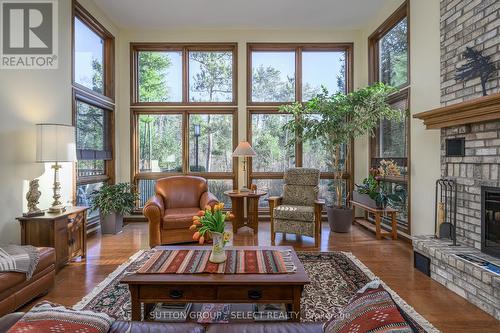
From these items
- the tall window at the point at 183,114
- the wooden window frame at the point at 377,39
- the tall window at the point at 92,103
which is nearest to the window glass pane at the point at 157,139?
the tall window at the point at 183,114

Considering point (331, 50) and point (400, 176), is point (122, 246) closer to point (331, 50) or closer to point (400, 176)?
point (400, 176)

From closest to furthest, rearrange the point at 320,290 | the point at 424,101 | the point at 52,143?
the point at 320,290, the point at 52,143, the point at 424,101

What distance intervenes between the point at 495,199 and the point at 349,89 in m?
3.45

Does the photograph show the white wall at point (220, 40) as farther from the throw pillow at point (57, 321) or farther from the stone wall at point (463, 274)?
the throw pillow at point (57, 321)

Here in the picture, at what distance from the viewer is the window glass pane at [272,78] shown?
5.50 meters

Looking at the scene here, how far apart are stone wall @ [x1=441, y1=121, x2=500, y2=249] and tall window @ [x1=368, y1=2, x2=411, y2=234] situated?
3.37 feet

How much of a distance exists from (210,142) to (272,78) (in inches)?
69.4

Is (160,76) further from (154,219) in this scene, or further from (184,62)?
(154,219)

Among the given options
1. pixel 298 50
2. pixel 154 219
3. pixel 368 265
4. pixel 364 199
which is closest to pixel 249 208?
Answer: pixel 154 219

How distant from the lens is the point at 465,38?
9.53ft

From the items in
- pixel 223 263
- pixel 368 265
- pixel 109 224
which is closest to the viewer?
pixel 223 263

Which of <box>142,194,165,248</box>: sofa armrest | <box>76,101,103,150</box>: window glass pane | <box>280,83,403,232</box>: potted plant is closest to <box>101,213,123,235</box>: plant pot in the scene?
<box>76,101,103,150</box>: window glass pane

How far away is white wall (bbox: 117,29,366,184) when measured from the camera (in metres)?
5.38

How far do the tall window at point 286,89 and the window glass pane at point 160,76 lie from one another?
1.44 metres
